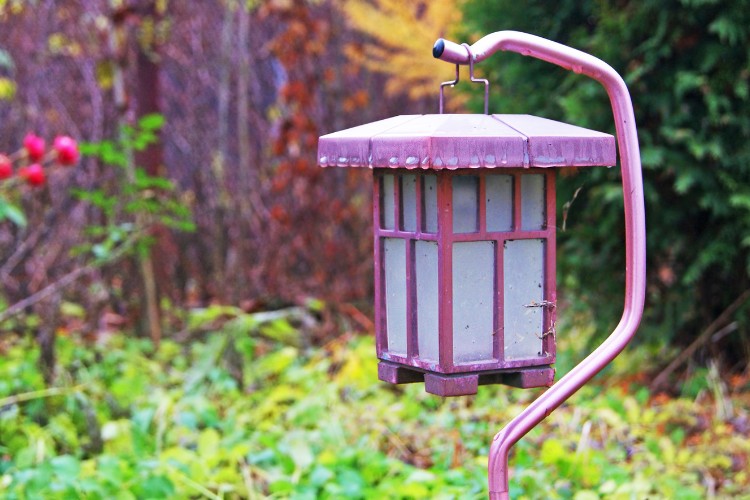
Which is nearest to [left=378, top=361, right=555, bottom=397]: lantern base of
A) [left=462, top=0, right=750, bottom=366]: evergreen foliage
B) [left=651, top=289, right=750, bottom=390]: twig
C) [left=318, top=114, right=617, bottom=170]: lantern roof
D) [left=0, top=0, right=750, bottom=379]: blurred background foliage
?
[left=318, top=114, right=617, bottom=170]: lantern roof

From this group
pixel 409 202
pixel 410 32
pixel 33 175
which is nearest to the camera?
pixel 409 202

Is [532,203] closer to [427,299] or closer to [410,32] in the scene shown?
[427,299]

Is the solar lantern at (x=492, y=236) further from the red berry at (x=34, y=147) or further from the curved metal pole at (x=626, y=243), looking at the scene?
the red berry at (x=34, y=147)

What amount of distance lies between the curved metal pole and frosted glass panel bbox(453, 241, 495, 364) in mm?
157

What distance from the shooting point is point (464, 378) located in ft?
5.80

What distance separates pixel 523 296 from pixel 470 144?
381mm

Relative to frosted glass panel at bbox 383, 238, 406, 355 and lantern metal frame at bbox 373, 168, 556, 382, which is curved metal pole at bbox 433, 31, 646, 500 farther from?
frosted glass panel at bbox 383, 238, 406, 355

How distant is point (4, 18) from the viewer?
516 centimetres

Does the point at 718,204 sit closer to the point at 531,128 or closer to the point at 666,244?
the point at 666,244

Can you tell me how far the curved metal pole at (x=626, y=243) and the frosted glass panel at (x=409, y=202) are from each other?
31cm

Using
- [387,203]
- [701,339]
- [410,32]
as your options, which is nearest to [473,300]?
[387,203]

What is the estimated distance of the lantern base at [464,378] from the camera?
176cm

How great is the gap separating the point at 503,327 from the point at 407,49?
13.4ft

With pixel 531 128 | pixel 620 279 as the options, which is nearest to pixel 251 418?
pixel 620 279
